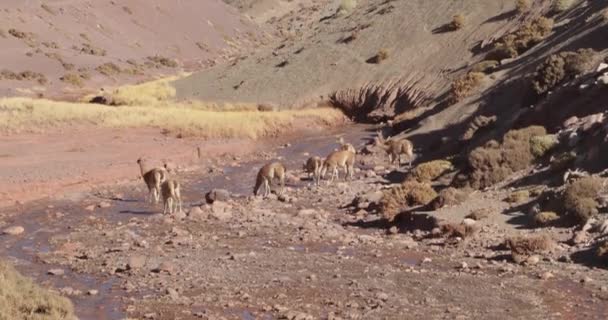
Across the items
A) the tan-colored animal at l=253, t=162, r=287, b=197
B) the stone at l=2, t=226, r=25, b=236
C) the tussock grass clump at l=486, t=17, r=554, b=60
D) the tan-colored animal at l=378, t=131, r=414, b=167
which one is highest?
the tussock grass clump at l=486, t=17, r=554, b=60

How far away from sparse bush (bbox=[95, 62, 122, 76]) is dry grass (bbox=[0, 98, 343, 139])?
2477 centimetres

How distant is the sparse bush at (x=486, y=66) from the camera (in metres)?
45.6

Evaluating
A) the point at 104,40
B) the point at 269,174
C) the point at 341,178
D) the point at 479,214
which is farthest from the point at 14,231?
the point at 104,40

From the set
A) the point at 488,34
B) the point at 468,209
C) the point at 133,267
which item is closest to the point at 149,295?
the point at 133,267

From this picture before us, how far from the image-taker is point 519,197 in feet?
83.1

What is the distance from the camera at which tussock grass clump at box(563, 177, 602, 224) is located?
22391mm

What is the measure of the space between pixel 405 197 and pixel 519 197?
158 inches

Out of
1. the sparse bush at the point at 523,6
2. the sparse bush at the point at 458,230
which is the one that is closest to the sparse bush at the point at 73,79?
the sparse bush at the point at 523,6

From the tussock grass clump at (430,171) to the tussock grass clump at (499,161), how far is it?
2.41 meters

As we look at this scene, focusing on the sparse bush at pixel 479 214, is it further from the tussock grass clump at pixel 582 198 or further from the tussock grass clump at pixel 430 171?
the tussock grass clump at pixel 430 171

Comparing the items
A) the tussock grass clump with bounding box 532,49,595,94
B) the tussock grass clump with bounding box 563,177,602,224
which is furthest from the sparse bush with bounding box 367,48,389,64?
the tussock grass clump with bounding box 563,177,602,224

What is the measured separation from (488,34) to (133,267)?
37.2 meters

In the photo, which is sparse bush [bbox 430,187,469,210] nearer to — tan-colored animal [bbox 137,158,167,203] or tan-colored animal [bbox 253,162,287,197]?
tan-colored animal [bbox 253,162,287,197]

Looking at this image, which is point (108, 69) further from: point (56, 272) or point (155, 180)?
point (56, 272)
